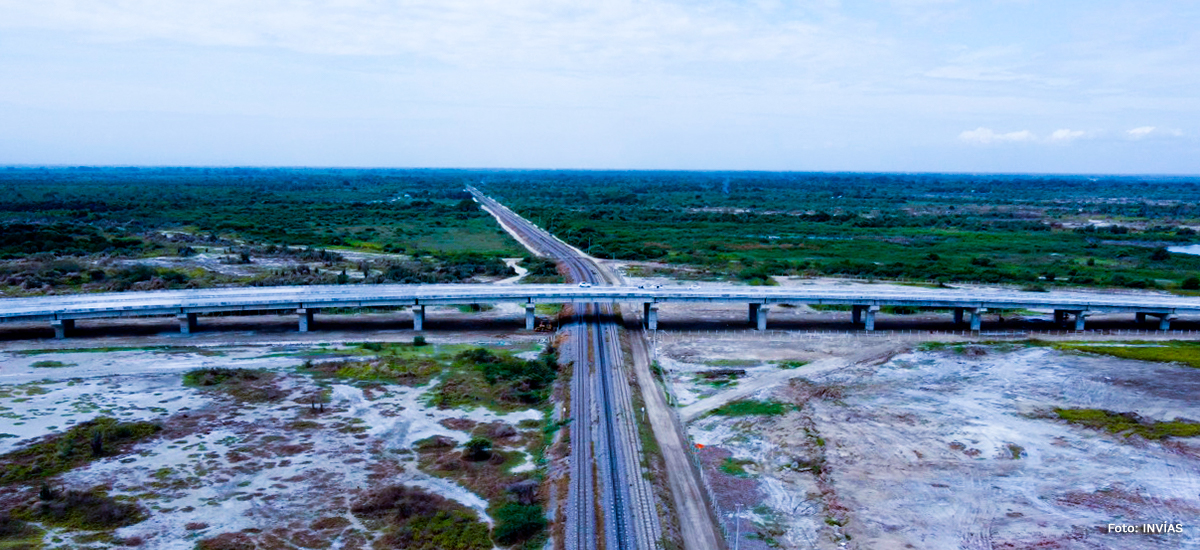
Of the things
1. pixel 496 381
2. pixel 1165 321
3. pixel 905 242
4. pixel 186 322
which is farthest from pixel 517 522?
pixel 905 242

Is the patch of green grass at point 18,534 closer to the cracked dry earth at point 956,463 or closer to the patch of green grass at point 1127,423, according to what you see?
the cracked dry earth at point 956,463

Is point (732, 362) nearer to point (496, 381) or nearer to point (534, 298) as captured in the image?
point (496, 381)

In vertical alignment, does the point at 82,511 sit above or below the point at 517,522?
below

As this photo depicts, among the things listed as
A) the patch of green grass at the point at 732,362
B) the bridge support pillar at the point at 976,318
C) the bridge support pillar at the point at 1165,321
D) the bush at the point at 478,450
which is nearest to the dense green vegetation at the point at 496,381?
the bush at the point at 478,450

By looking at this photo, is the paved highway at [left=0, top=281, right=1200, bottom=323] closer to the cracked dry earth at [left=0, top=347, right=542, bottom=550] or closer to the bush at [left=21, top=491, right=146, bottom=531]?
the cracked dry earth at [left=0, top=347, right=542, bottom=550]

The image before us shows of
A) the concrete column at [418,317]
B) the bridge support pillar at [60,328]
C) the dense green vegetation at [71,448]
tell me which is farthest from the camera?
the concrete column at [418,317]

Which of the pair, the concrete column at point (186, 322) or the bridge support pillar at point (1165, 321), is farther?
the bridge support pillar at point (1165, 321)
